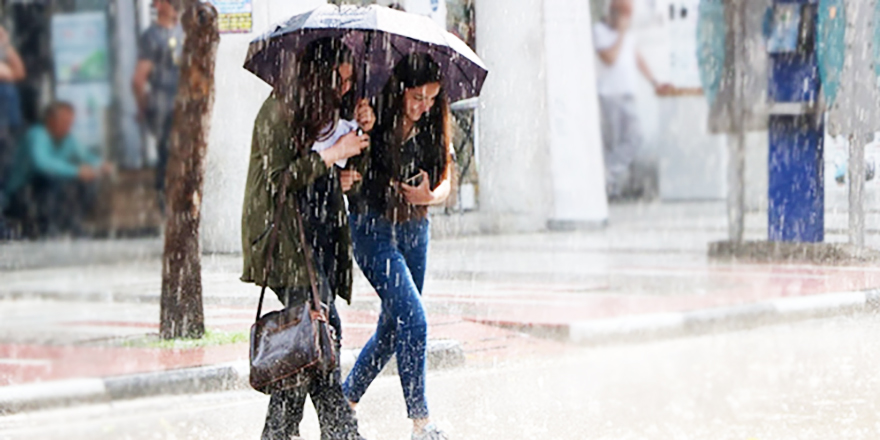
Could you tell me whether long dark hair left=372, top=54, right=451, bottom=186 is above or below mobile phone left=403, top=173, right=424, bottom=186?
above

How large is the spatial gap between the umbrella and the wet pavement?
5.03 ft

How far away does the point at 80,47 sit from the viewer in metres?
16.5

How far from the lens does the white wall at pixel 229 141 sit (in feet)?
49.6

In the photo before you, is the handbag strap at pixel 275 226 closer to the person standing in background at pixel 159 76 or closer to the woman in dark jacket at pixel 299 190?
the woman in dark jacket at pixel 299 190

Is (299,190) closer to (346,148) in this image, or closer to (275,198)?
(275,198)

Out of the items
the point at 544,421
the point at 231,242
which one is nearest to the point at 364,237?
the point at 544,421

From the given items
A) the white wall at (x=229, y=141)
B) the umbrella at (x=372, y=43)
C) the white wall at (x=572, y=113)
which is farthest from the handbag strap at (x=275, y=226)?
the white wall at (x=572, y=113)

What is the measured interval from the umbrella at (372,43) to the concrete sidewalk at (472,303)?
220 centimetres

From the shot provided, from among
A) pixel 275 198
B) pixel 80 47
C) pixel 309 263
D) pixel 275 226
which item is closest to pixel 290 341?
pixel 309 263

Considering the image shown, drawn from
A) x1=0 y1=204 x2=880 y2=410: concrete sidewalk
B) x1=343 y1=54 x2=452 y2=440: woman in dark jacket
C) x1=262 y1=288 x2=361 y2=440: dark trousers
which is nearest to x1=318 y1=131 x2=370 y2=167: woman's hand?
x1=343 y1=54 x2=452 y2=440: woman in dark jacket

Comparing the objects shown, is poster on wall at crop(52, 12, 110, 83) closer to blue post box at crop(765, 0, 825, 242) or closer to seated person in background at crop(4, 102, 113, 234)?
seated person in background at crop(4, 102, 113, 234)

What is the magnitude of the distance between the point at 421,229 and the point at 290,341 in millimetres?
908

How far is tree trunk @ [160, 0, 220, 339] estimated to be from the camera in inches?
352

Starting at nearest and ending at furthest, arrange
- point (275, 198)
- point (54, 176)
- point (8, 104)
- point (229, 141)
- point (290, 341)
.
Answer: point (290, 341) → point (275, 198) → point (229, 141) → point (8, 104) → point (54, 176)
